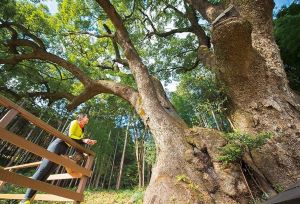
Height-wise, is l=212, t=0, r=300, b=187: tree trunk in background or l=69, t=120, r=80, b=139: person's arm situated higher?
l=212, t=0, r=300, b=187: tree trunk in background

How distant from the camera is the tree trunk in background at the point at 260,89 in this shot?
183 inches

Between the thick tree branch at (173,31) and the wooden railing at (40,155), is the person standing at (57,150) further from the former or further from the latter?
the thick tree branch at (173,31)

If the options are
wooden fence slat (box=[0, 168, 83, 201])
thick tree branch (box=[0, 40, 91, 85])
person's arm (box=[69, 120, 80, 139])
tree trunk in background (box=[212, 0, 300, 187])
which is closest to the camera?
wooden fence slat (box=[0, 168, 83, 201])

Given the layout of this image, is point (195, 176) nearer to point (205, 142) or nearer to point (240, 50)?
point (205, 142)

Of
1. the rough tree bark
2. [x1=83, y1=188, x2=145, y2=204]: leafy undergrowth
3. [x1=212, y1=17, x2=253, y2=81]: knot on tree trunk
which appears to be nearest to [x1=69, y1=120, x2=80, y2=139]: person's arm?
the rough tree bark

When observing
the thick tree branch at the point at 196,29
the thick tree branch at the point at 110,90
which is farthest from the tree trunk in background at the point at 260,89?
the thick tree branch at the point at 196,29

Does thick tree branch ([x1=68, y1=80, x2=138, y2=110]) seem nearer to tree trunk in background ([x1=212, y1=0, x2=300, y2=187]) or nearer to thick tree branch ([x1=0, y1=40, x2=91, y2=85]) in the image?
thick tree branch ([x1=0, y1=40, x2=91, y2=85])

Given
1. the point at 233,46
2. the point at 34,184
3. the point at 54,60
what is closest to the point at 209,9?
the point at 233,46

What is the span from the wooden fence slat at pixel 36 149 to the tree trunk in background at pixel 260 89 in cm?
345

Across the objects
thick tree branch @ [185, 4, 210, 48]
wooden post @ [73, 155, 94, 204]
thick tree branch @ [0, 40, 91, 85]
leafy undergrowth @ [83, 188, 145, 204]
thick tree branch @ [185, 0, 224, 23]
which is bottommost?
wooden post @ [73, 155, 94, 204]

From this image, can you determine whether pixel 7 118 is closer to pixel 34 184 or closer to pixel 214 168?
pixel 34 184

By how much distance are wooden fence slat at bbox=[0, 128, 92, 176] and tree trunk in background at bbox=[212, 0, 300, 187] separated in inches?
136

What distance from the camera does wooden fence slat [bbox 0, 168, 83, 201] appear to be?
2449 millimetres

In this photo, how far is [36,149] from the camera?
9.35ft
